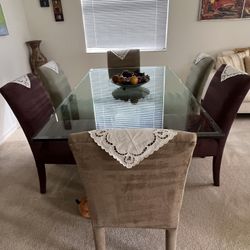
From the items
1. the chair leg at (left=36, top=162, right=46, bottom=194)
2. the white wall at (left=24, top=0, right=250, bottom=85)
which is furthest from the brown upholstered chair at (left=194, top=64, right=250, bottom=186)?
the white wall at (left=24, top=0, right=250, bottom=85)

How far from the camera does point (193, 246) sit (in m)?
1.37

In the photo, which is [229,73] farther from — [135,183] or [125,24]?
[125,24]

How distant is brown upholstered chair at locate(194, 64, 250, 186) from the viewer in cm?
144

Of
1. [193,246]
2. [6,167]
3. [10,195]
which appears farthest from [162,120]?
[6,167]

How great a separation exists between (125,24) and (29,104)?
237 cm

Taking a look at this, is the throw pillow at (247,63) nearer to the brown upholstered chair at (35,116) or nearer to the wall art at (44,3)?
the brown upholstered chair at (35,116)

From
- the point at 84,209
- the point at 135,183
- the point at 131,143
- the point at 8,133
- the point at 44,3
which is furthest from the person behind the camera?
the point at 44,3

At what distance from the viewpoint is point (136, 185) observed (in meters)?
0.95

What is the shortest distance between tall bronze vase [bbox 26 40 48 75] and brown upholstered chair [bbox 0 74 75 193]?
1.85 metres

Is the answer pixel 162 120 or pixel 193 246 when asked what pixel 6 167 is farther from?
pixel 193 246

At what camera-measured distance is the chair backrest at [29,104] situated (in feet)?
4.80

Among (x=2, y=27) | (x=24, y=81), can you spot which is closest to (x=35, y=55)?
(x=2, y=27)

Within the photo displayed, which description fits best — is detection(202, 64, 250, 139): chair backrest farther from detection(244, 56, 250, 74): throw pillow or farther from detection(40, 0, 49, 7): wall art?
detection(40, 0, 49, 7): wall art

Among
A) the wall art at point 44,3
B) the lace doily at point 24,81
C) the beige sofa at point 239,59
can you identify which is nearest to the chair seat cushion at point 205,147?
the lace doily at point 24,81
